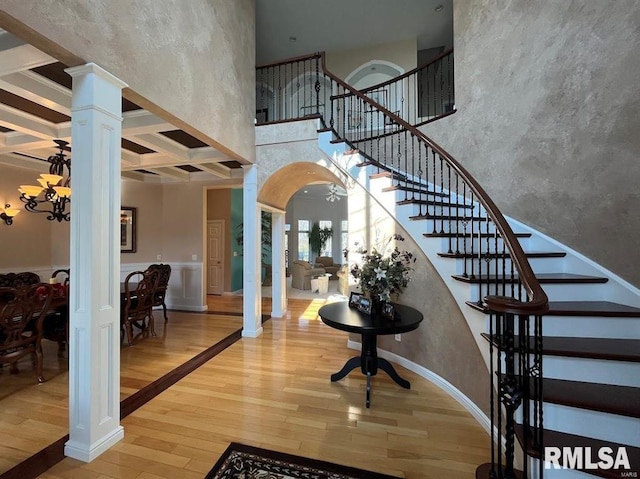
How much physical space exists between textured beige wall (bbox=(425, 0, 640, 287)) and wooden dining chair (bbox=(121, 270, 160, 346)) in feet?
15.6

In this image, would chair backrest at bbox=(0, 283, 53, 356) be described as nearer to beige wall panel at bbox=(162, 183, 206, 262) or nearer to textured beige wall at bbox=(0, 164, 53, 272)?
textured beige wall at bbox=(0, 164, 53, 272)

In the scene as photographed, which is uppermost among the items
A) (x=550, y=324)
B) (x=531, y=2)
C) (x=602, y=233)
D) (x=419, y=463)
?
(x=531, y=2)

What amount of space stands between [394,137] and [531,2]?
2.19 meters

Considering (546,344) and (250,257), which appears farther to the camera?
(250,257)

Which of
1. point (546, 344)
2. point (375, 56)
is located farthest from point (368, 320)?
point (375, 56)

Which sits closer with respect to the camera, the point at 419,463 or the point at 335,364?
the point at 419,463

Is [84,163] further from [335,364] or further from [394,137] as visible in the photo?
[394,137]

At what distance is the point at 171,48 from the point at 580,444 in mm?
4088

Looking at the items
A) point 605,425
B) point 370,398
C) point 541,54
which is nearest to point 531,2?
point 541,54

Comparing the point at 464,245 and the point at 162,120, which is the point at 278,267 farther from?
the point at 464,245

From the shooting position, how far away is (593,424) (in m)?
1.55

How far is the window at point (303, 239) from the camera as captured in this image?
41.0ft

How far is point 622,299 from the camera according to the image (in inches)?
87.7

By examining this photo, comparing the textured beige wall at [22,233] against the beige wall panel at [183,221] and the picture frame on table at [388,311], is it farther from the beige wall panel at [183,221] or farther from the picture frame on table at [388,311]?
the picture frame on table at [388,311]
